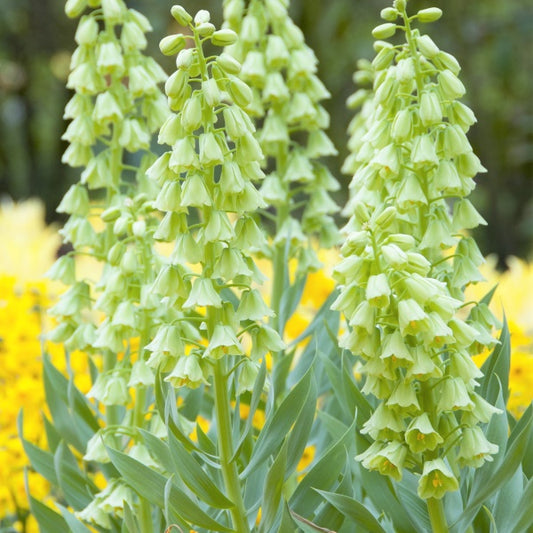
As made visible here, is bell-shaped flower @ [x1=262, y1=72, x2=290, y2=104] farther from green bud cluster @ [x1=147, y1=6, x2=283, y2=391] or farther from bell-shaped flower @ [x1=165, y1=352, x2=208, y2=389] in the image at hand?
bell-shaped flower @ [x1=165, y1=352, x2=208, y2=389]

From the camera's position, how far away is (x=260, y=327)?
126 centimetres

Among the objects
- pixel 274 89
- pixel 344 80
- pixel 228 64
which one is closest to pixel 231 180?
pixel 228 64

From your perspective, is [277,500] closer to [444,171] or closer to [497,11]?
[444,171]

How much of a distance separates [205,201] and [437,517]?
52cm

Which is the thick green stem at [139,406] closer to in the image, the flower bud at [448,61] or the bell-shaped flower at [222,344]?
the bell-shaped flower at [222,344]

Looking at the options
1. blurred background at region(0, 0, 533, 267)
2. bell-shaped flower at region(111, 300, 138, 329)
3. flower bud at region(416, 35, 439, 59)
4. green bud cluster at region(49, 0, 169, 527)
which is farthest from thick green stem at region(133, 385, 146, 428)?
blurred background at region(0, 0, 533, 267)

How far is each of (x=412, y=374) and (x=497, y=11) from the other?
5.24m

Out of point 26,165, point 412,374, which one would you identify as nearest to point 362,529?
point 412,374

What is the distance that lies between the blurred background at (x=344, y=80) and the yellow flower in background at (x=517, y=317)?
7.65 ft

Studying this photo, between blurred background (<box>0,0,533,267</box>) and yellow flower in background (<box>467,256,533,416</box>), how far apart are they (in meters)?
2.33

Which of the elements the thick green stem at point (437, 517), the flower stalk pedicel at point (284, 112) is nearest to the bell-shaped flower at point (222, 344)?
the thick green stem at point (437, 517)

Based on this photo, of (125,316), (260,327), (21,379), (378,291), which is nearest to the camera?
(378,291)

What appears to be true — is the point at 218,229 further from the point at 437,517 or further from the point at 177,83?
the point at 437,517

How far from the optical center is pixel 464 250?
4.34 feet
